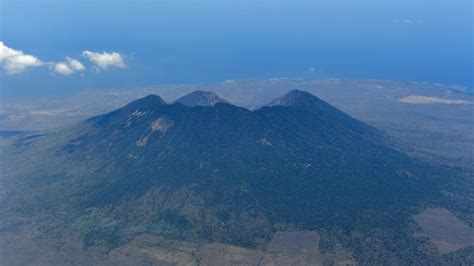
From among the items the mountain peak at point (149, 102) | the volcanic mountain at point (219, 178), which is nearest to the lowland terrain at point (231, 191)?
the volcanic mountain at point (219, 178)

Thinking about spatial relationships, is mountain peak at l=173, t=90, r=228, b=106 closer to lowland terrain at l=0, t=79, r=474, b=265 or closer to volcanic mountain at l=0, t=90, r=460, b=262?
lowland terrain at l=0, t=79, r=474, b=265

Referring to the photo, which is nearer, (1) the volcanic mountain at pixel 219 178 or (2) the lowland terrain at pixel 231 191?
(2) the lowland terrain at pixel 231 191

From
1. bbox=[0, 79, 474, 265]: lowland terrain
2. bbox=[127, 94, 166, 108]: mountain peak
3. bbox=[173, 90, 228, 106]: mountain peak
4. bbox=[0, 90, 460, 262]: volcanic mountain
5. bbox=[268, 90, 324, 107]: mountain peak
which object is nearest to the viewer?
bbox=[0, 79, 474, 265]: lowland terrain

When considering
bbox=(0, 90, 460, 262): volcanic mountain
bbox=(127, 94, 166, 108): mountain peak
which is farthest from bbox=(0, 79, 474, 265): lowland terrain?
bbox=(127, 94, 166, 108): mountain peak

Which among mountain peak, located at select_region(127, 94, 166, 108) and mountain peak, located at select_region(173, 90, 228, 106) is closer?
mountain peak, located at select_region(127, 94, 166, 108)

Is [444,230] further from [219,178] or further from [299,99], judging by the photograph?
[299,99]

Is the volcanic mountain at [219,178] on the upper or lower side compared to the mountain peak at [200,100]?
lower

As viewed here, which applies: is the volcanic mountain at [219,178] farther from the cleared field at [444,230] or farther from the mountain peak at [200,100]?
the mountain peak at [200,100]

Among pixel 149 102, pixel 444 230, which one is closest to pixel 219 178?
pixel 149 102

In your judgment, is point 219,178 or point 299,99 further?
point 299,99
